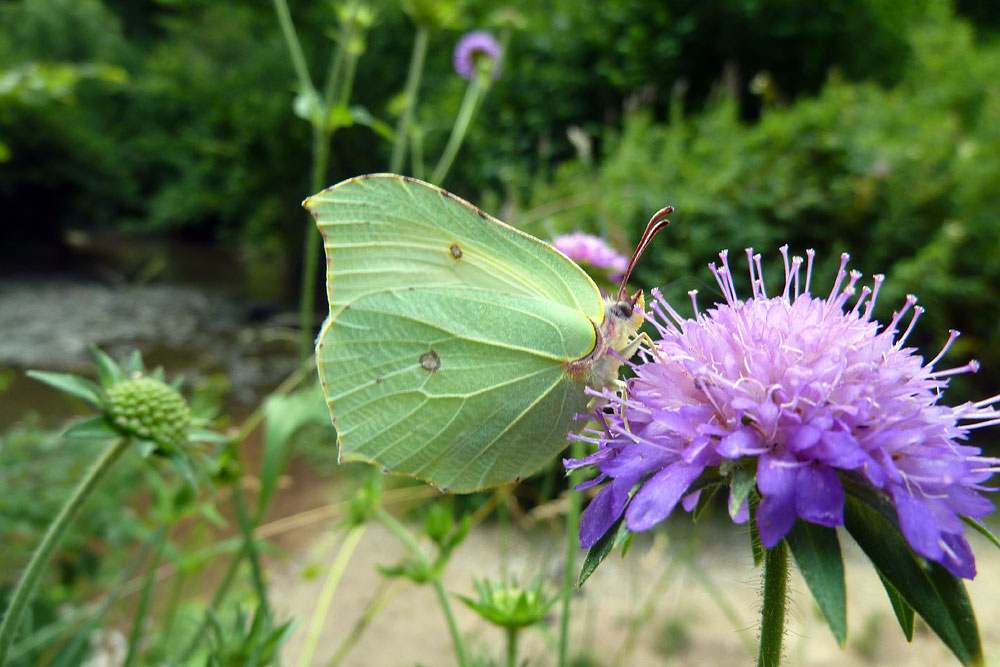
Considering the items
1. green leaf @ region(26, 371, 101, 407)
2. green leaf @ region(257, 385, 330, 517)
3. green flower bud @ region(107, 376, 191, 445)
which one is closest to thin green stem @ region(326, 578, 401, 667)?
green leaf @ region(257, 385, 330, 517)

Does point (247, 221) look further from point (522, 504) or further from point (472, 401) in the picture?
point (472, 401)

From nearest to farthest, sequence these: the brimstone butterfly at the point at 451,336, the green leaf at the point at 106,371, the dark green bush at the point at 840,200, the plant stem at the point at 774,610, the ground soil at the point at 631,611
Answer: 1. the plant stem at the point at 774,610
2. the brimstone butterfly at the point at 451,336
3. the green leaf at the point at 106,371
4. the ground soil at the point at 631,611
5. the dark green bush at the point at 840,200

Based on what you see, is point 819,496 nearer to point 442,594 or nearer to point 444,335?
point 444,335

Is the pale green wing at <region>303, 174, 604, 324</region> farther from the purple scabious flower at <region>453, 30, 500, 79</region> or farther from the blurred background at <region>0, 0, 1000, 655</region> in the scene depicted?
the purple scabious flower at <region>453, 30, 500, 79</region>

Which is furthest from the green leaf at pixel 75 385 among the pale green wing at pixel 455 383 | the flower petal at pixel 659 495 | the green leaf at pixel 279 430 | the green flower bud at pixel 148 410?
the flower petal at pixel 659 495

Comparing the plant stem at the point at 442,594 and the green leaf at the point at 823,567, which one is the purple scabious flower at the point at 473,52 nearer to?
the plant stem at the point at 442,594

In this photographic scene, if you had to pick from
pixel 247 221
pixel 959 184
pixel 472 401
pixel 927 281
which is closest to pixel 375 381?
pixel 472 401
